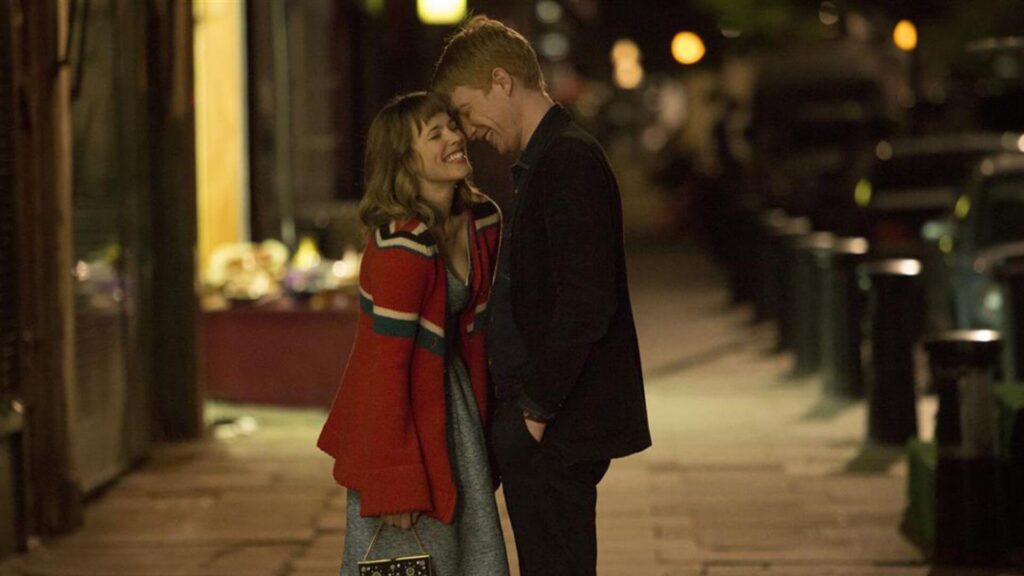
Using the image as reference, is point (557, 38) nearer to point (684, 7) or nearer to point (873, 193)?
point (684, 7)

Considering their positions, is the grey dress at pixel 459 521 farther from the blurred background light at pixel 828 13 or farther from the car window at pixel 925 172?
the blurred background light at pixel 828 13

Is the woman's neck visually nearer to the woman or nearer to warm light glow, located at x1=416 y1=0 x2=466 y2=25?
the woman

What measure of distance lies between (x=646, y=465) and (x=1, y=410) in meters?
3.60

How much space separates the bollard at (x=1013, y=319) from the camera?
10641 mm

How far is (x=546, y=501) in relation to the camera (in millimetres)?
4871

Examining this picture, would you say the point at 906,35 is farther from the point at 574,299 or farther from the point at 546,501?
the point at 574,299

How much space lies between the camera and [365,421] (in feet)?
15.8

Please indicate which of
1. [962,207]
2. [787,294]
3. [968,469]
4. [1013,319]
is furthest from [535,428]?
[787,294]

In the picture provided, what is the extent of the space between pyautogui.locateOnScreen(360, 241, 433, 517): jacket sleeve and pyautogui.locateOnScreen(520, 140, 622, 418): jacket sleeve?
12.5 inches

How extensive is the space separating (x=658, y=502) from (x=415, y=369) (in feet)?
14.6

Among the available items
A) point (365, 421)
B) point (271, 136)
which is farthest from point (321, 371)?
point (365, 421)

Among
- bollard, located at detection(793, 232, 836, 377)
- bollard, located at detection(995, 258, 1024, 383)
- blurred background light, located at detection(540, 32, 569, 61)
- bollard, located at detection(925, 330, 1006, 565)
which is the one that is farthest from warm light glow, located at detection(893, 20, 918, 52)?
blurred background light, located at detection(540, 32, 569, 61)

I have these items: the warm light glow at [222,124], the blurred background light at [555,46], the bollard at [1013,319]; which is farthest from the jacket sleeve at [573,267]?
the blurred background light at [555,46]

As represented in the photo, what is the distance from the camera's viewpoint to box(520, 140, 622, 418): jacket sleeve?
4648 millimetres
